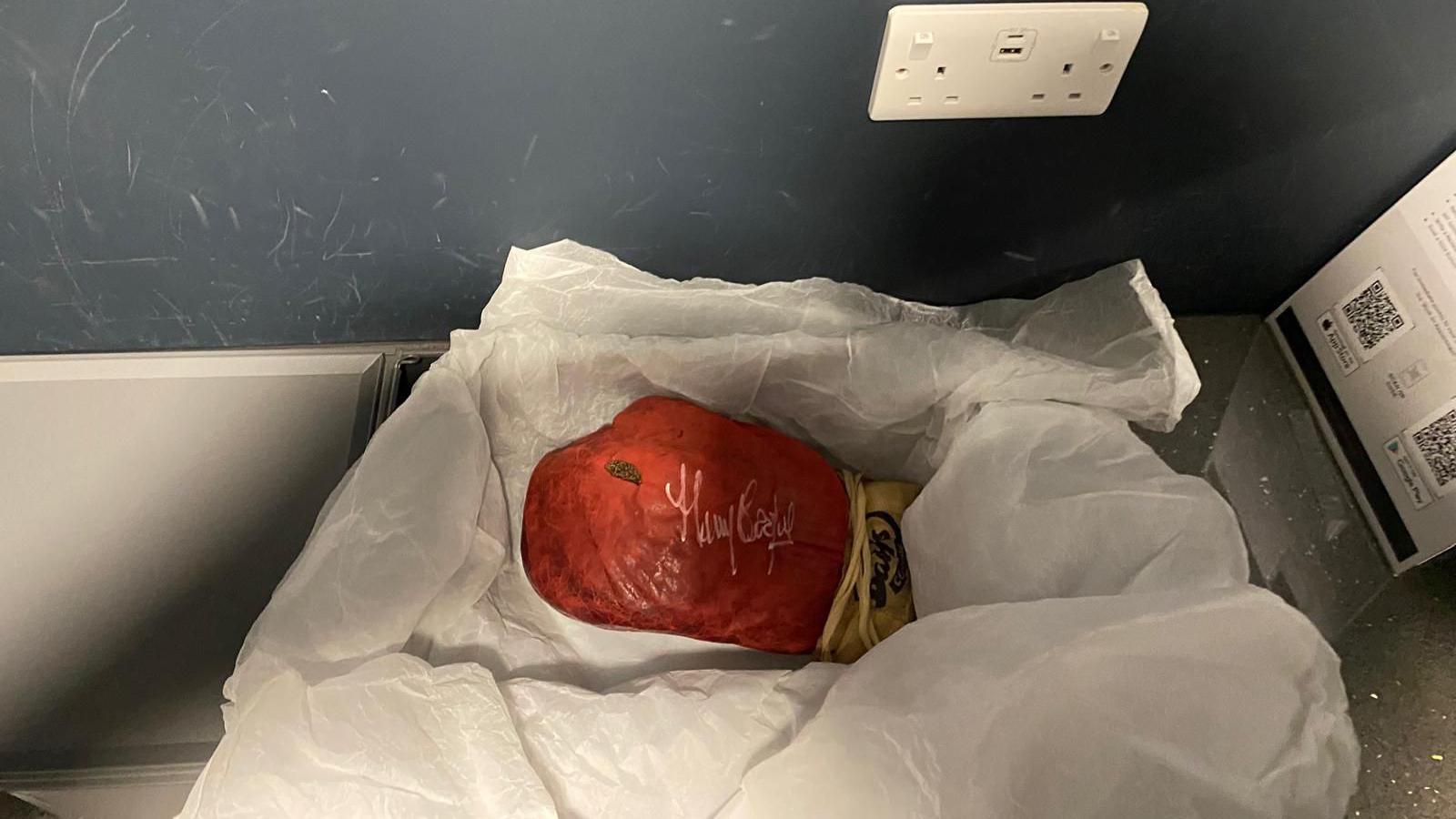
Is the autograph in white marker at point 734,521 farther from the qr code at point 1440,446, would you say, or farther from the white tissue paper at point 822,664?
the qr code at point 1440,446

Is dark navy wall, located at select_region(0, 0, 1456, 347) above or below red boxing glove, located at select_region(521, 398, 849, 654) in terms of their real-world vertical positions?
above

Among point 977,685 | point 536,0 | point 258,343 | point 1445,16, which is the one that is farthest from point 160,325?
point 1445,16

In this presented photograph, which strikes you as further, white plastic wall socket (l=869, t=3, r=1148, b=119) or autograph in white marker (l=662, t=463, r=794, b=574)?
autograph in white marker (l=662, t=463, r=794, b=574)

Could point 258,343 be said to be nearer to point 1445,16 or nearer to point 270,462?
point 270,462

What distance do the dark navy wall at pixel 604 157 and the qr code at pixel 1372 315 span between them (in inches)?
2.0

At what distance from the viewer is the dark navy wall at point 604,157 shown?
52 cm

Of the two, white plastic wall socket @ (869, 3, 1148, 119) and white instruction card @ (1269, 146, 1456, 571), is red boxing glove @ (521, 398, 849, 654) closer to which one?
white plastic wall socket @ (869, 3, 1148, 119)

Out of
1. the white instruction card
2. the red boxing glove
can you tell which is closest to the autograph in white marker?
the red boxing glove

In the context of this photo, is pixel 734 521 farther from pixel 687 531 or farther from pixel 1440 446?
pixel 1440 446

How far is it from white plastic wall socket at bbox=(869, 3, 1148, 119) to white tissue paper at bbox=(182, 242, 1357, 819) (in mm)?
149

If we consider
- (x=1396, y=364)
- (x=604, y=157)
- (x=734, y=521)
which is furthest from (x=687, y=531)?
(x=1396, y=364)

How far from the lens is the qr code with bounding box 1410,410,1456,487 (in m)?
0.65

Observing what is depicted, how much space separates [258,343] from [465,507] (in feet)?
0.83

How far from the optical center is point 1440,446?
0.66m
